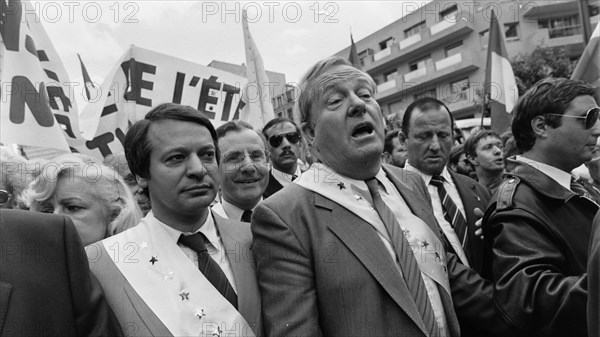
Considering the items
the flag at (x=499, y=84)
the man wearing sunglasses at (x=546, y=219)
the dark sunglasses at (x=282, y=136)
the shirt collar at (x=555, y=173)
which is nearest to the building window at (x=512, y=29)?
the flag at (x=499, y=84)

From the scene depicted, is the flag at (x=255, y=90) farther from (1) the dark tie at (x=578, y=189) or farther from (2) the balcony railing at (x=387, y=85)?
(2) the balcony railing at (x=387, y=85)

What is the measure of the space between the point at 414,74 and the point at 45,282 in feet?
98.3

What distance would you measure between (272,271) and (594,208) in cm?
135

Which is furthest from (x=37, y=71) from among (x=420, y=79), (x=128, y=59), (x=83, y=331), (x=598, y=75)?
(x=420, y=79)

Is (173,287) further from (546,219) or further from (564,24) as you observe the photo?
(564,24)

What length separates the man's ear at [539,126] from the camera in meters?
2.14

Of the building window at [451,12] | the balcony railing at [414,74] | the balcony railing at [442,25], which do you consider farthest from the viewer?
the balcony railing at [414,74]

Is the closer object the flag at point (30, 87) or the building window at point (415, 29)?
the flag at point (30, 87)

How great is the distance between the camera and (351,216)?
1766mm

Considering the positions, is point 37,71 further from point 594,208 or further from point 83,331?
point 594,208

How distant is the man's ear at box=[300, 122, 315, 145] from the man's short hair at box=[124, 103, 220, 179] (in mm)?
419

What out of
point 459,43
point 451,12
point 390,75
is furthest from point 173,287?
point 390,75

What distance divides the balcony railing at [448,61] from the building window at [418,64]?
175cm

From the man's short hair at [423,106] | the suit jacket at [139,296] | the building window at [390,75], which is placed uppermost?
the building window at [390,75]
